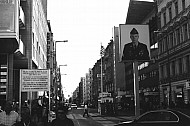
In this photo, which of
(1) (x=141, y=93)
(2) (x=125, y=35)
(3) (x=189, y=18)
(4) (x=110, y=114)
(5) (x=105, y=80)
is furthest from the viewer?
(5) (x=105, y=80)

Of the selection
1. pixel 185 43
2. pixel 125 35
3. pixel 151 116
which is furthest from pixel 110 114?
pixel 151 116

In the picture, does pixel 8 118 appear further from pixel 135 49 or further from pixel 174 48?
pixel 174 48

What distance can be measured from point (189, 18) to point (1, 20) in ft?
73.6

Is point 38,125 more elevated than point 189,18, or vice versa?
point 189,18

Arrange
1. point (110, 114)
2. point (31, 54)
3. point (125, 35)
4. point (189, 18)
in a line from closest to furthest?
point (125, 35), point (31, 54), point (189, 18), point (110, 114)

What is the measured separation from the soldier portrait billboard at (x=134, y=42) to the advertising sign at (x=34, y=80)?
45.7ft

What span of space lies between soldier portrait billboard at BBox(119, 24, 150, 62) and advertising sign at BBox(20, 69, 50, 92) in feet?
45.7

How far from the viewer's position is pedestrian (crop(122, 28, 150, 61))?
28531mm

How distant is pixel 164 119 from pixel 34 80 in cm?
698

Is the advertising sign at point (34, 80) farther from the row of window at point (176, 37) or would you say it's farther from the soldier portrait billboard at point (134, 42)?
the row of window at point (176, 37)

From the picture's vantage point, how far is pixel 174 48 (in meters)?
43.7

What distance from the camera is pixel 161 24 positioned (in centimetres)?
5022

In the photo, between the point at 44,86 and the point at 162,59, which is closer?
the point at 44,86

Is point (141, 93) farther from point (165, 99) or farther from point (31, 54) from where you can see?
point (31, 54)
